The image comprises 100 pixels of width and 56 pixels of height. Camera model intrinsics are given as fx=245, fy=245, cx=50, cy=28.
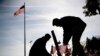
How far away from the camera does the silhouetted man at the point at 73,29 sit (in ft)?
28.7

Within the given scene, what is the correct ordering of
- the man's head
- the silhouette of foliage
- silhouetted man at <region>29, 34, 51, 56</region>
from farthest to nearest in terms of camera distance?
the silhouette of foliage, silhouetted man at <region>29, 34, 51, 56</region>, the man's head

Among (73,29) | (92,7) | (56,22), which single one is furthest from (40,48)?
(92,7)

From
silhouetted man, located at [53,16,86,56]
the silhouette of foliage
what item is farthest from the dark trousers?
the silhouette of foliage

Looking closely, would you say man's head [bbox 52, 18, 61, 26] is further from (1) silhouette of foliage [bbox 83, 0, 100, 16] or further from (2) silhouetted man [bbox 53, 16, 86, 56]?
(1) silhouette of foliage [bbox 83, 0, 100, 16]

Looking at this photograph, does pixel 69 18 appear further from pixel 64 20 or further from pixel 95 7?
pixel 95 7

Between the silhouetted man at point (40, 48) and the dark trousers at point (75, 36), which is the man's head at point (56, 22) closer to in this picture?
the dark trousers at point (75, 36)

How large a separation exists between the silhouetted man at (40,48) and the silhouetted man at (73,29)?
98cm

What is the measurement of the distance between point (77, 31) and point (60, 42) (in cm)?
131

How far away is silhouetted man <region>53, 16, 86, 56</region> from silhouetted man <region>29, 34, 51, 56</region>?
38.7 inches

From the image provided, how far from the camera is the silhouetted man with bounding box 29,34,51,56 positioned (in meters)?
9.95

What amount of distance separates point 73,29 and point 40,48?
72.9 inches

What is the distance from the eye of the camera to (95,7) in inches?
1496

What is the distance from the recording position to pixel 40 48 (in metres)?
10.2

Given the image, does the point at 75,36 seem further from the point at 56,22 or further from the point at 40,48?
the point at 40,48
